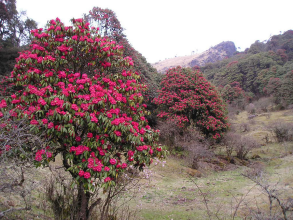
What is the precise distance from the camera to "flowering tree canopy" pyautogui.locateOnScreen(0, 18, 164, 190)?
3492 millimetres

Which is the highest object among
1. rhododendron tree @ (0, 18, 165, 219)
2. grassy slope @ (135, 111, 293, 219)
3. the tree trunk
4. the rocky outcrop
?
the rocky outcrop

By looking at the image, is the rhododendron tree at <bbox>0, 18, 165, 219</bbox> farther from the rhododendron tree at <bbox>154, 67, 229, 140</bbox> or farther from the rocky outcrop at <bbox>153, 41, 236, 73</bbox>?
the rocky outcrop at <bbox>153, 41, 236, 73</bbox>

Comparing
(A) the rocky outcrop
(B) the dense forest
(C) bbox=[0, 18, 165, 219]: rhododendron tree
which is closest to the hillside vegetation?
(C) bbox=[0, 18, 165, 219]: rhododendron tree

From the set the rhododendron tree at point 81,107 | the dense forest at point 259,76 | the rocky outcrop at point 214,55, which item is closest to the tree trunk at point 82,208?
the rhododendron tree at point 81,107

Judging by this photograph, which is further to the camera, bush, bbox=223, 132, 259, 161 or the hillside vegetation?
bush, bbox=223, 132, 259, 161

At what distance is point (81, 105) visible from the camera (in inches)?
141

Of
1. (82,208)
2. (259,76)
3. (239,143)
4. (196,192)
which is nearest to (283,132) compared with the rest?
(239,143)

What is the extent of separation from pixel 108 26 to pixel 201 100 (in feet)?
31.5

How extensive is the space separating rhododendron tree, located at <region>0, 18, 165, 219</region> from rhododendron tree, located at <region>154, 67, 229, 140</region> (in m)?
10.4

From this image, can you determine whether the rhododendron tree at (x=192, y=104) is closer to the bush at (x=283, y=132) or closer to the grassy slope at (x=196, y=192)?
the grassy slope at (x=196, y=192)

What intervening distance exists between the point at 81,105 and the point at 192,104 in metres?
12.5

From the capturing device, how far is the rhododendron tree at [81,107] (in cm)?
349

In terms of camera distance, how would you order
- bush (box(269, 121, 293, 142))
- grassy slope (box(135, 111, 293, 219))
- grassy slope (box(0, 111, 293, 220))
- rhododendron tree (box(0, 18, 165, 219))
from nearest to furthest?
rhododendron tree (box(0, 18, 165, 219)) < grassy slope (box(0, 111, 293, 220)) < grassy slope (box(135, 111, 293, 219)) < bush (box(269, 121, 293, 142))

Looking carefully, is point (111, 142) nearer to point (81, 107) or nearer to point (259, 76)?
point (81, 107)
